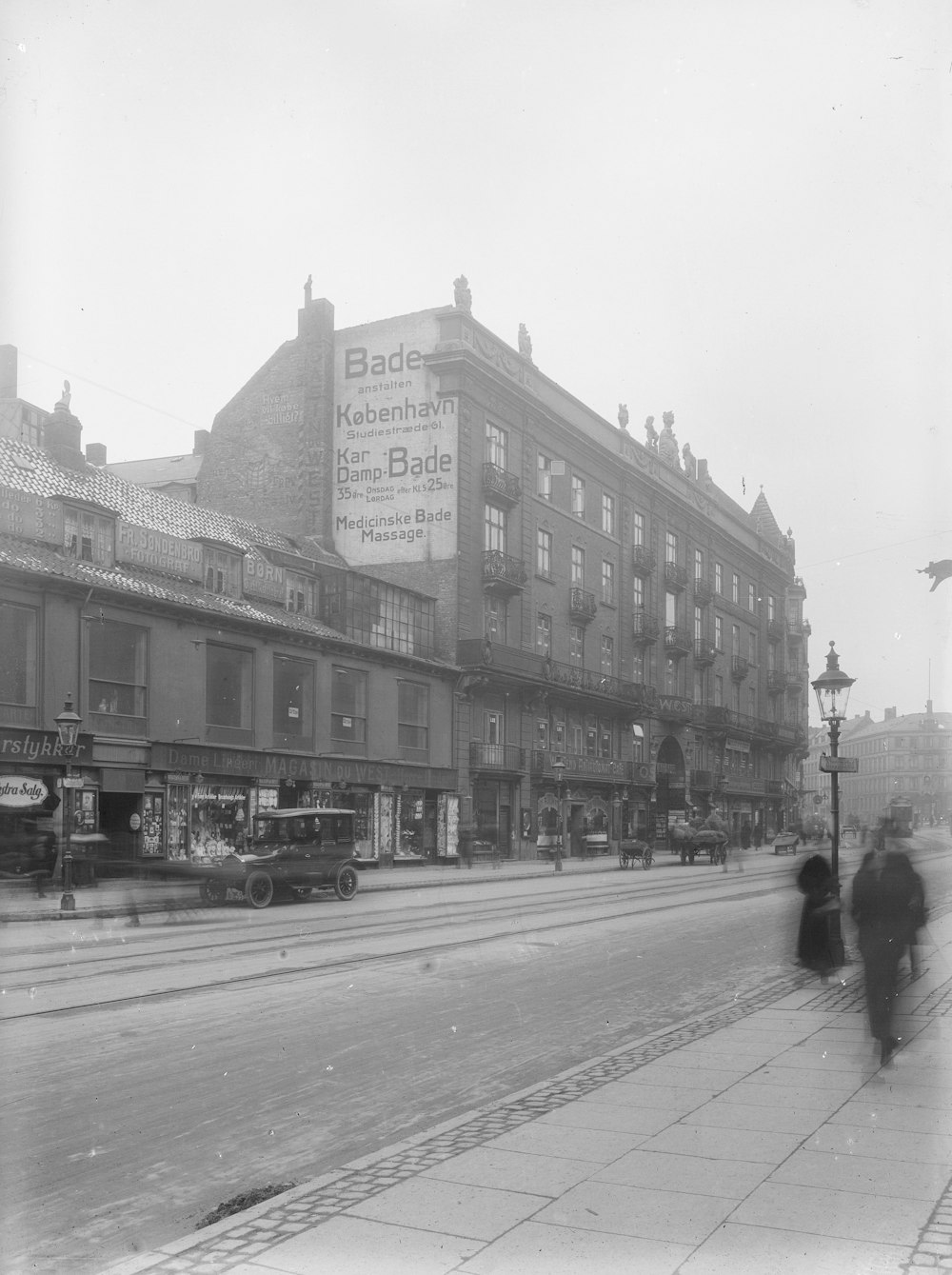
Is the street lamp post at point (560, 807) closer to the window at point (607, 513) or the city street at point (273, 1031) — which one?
the window at point (607, 513)

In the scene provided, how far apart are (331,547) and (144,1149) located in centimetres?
3695

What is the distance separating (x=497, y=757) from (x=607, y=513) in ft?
50.9

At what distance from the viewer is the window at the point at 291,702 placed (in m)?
32.8

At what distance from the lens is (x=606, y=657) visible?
175 ft

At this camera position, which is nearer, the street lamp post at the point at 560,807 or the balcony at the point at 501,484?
the street lamp post at the point at 560,807

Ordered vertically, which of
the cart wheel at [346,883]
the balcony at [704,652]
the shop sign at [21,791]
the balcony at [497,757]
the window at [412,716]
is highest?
the balcony at [704,652]

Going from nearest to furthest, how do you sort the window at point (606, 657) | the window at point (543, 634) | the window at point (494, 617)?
the window at point (494, 617)
the window at point (543, 634)
the window at point (606, 657)

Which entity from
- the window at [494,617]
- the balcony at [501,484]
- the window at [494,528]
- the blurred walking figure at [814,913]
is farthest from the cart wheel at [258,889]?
the balcony at [501,484]

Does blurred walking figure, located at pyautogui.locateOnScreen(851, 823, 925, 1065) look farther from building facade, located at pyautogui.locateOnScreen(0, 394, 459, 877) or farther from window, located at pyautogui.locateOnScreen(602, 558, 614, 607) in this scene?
window, located at pyautogui.locateOnScreen(602, 558, 614, 607)

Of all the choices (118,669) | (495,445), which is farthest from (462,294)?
(118,669)

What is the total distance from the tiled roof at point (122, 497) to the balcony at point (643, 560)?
70.3 feet

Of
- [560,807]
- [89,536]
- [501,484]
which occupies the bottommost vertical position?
[560,807]

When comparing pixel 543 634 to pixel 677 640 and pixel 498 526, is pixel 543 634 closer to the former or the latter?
pixel 498 526

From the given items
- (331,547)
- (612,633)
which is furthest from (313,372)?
(612,633)
